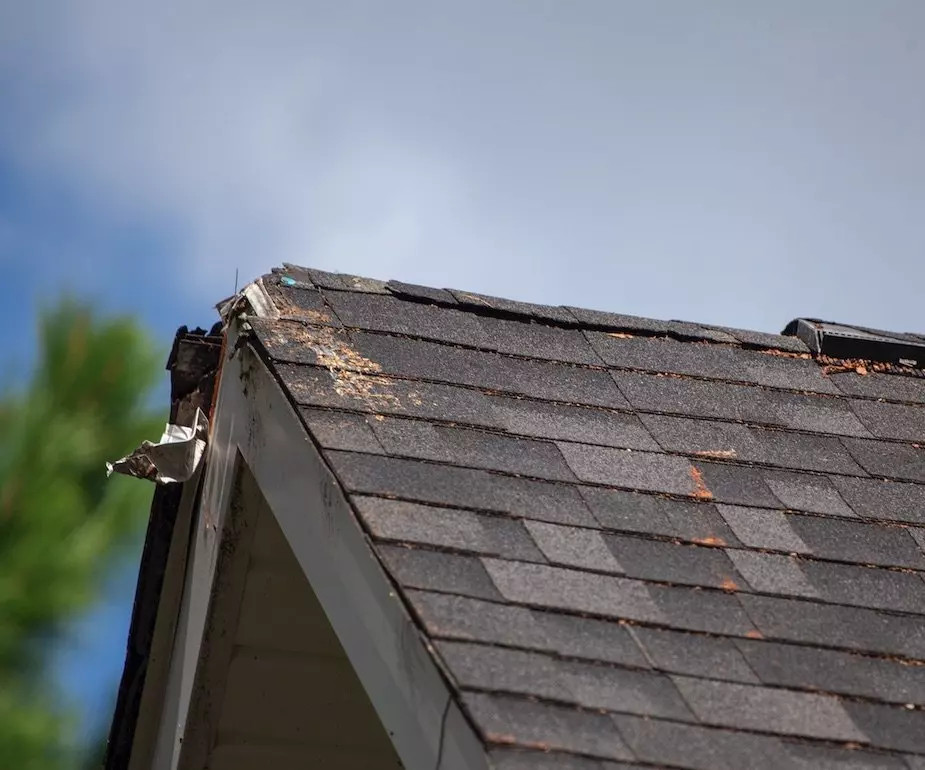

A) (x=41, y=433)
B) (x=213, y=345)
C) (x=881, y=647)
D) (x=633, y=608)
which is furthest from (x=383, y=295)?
(x=41, y=433)

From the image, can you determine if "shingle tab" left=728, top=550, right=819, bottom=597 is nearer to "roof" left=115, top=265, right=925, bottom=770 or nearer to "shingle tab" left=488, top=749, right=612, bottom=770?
"roof" left=115, top=265, right=925, bottom=770

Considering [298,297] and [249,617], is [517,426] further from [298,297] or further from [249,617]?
[249,617]

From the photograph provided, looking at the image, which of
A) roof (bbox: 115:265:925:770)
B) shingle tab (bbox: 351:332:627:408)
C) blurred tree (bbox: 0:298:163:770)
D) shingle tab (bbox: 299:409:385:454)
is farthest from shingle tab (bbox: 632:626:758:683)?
blurred tree (bbox: 0:298:163:770)

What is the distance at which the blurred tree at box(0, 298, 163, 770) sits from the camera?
34.0 ft

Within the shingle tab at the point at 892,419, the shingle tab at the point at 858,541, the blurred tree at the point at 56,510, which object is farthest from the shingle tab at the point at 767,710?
the blurred tree at the point at 56,510

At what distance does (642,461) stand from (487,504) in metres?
0.47

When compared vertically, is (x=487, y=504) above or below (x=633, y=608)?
above

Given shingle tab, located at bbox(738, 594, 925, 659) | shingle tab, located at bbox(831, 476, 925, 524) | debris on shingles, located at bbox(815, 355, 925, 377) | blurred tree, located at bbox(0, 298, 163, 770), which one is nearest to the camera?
shingle tab, located at bbox(738, 594, 925, 659)

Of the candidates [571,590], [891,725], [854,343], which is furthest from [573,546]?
[854,343]

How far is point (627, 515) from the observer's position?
2.13 meters

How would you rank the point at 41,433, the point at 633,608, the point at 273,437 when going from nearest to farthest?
the point at 633,608
the point at 273,437
the point at 41,433

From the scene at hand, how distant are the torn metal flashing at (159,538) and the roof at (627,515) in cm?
34

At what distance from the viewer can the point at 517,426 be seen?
2371mm

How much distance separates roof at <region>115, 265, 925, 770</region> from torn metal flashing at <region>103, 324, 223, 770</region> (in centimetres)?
34
